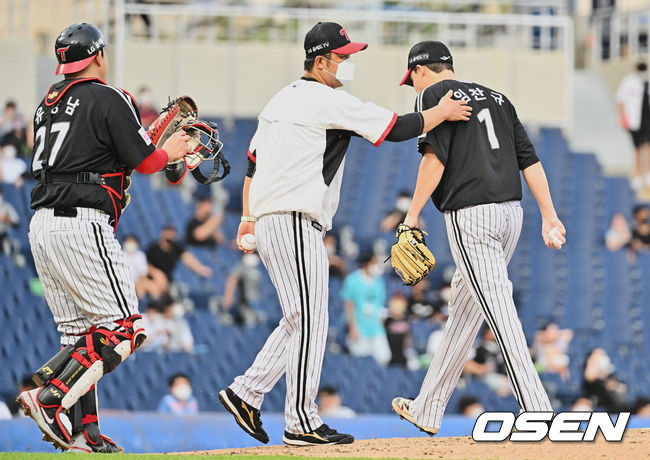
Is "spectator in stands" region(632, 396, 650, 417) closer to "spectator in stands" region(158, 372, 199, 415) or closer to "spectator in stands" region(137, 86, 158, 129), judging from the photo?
"spectator in stands" region(158, 372, 199, 415)

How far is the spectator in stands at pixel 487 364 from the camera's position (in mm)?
11348

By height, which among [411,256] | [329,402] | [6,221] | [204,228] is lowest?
[329,402]

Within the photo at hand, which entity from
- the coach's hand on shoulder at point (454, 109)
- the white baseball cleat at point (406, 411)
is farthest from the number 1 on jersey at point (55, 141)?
the white baseball cleat at point (406, 411)

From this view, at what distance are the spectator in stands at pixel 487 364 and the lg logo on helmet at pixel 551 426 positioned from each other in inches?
218

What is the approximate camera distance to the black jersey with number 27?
5355mm

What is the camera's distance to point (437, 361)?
611cm

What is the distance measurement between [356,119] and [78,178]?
4.59ft

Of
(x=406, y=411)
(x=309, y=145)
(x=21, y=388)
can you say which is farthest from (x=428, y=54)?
(x=21, y=388)

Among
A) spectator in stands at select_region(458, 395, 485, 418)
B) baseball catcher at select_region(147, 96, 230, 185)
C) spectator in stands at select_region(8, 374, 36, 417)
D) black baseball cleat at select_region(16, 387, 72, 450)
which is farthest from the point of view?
spectator in stands at select_region(458, 395, 485, 418)

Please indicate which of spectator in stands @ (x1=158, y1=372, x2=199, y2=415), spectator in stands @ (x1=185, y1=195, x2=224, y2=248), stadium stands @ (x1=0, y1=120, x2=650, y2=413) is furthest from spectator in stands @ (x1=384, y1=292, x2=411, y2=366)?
spectator in stands @ (x1=158, y1=372, x2=199, y2=415)

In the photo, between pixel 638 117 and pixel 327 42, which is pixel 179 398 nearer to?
pixel 327 42

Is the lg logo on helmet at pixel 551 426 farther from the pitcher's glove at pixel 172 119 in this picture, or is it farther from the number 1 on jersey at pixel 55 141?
the number 1 on jersey at pixel 55 141

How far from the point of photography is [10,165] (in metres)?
12.6

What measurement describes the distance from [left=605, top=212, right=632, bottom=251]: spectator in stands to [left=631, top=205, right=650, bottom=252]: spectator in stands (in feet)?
0.28
